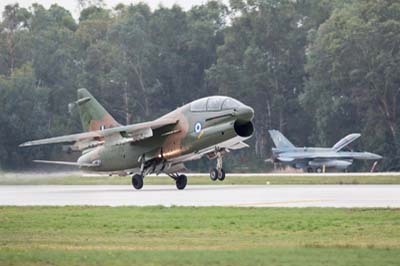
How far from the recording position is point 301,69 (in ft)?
269

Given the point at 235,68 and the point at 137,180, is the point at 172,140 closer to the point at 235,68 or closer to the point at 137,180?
the point at 137,180

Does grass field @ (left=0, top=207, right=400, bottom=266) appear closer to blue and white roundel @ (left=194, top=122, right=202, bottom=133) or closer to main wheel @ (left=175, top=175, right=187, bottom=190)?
blue and white roundel @ (left=194, top=122, right=202, bottom=133)

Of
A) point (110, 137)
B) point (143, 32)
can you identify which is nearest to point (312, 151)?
point (143, 32)

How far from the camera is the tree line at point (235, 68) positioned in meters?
73.5

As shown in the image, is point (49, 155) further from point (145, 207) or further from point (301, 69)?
point (145, 207)

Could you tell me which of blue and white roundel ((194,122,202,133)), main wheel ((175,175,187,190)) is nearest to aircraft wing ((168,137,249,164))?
main wheel ((175,175,187,190))

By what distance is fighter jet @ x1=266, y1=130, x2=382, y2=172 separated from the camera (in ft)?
214

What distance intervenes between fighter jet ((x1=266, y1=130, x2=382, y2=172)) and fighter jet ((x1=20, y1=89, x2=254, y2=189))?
27047mm

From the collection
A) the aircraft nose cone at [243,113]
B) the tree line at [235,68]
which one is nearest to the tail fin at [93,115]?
the aircraft nose cone at [243,113]

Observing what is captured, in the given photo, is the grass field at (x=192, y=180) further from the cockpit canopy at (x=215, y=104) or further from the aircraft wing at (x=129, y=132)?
the cockpit canopy at (x=215, y=104)

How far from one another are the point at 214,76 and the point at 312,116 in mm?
7737

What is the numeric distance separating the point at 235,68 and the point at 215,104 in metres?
42.8

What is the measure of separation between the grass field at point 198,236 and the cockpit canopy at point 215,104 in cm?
1073

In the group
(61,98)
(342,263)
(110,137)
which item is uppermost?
(61,98)
